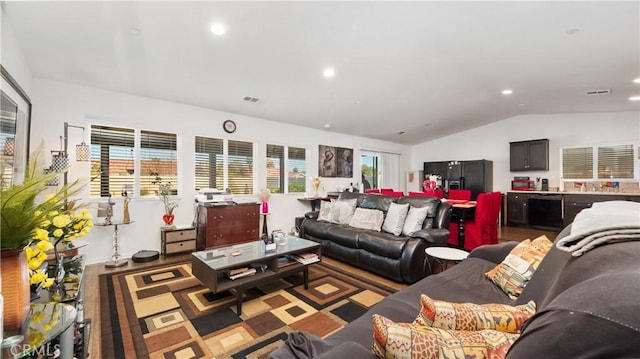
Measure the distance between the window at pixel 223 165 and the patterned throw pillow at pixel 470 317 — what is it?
449 cm

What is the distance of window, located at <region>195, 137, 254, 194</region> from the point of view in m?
4.74

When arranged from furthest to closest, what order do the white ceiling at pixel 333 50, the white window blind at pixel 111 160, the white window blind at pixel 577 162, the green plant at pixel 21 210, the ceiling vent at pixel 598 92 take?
the white window blind at pixel 577 162 → the ceiling vent at pixel 598 92 → the white window blind at pixel 111 160 → the white ceiling at pixel 333 50 → the green plant at pixel 21 210

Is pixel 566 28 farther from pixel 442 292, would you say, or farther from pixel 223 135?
pixel 223 135

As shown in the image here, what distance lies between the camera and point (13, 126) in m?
2.49

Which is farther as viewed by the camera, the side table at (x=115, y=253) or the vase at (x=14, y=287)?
the side table at (x=115, y=253)

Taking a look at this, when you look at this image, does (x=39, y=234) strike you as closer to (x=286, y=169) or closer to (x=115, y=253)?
(x=115, y=253)

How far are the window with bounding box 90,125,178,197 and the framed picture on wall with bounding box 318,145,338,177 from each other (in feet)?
10.5

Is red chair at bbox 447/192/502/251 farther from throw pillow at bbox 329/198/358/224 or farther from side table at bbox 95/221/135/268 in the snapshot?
side table at bbox 95/221/135/268

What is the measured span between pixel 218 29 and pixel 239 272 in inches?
92.5

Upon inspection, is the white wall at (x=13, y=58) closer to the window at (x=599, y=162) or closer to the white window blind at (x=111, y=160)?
the white window blind at (x=111, y=160)

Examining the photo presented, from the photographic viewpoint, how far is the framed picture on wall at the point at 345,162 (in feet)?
22.7

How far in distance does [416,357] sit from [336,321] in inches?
63.6

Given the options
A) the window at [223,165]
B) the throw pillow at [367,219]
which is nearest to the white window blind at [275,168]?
the window at [223,165]

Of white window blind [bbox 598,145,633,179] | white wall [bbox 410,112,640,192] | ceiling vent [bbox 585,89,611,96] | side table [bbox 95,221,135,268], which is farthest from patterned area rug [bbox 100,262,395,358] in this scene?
white window blind [bbox 598,145,633,179]
